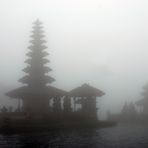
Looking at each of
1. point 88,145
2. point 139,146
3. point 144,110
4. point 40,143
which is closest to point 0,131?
point 40,143

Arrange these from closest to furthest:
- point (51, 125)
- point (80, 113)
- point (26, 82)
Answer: point (51, 125) → point (80, 113) → point (26, 82)

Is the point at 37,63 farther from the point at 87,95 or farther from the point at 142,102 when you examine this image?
the point at 142,102

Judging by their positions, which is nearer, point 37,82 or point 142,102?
point 37,82

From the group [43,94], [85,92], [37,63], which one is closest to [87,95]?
[85,92]

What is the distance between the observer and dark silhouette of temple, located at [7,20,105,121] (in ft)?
126

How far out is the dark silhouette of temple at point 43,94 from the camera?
1516 inches

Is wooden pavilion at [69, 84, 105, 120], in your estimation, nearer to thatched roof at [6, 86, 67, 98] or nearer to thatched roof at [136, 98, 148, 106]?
thatched roof at [6, 86, 67, 98]

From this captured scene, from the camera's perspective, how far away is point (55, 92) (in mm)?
42219

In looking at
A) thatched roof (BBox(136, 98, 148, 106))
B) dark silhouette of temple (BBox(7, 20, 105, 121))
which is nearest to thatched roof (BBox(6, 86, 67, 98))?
dark silhouette of temple (BBox(7, 20, 105, 121))

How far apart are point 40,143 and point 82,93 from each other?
1948 centimetres

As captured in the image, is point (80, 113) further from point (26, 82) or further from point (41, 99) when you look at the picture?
point (26, 82)

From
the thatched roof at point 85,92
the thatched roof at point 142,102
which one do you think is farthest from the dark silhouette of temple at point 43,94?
the thatched roof at point 142,102

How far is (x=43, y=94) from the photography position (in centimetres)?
4209

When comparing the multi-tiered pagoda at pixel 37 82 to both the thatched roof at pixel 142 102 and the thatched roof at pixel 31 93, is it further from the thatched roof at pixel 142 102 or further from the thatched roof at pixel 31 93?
the thatched roof at pixel 142 102
